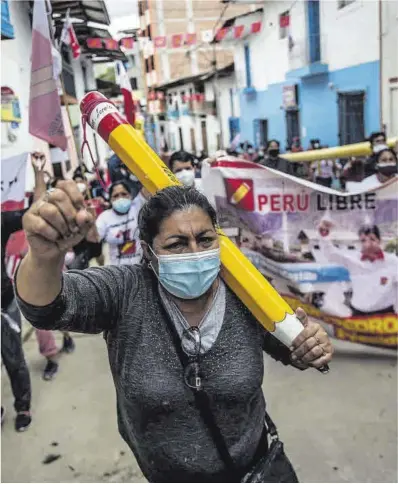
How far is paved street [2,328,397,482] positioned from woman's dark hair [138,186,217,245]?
1.83m

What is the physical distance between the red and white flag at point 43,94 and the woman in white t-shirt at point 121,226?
4.26 ft

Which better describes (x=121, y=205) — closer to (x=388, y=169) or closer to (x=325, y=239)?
(x=325, y=239)

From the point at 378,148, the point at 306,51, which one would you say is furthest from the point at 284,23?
the point at 378,148

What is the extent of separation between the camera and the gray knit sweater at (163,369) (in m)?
1.37

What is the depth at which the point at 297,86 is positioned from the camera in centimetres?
993

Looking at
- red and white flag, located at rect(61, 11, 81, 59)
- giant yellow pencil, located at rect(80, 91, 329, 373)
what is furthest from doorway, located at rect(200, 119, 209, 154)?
giant yellow pencil, located at rect(80, 91, 329, 373)

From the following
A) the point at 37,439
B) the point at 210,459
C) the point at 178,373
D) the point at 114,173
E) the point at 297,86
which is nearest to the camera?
the point at 178,373

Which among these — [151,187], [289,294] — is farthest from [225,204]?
[151,187]

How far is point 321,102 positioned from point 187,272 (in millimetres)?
9552

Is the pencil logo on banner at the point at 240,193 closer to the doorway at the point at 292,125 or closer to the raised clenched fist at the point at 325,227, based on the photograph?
the raised clenched fist at the point at 325,227

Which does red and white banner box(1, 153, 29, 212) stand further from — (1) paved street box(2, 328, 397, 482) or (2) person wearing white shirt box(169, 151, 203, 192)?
(1) paved street box(2, 328, 397, 482)

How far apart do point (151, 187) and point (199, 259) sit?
0.88ft

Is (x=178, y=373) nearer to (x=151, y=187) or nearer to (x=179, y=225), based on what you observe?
(x=179, y=225)

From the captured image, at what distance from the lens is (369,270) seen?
3.54 metres
